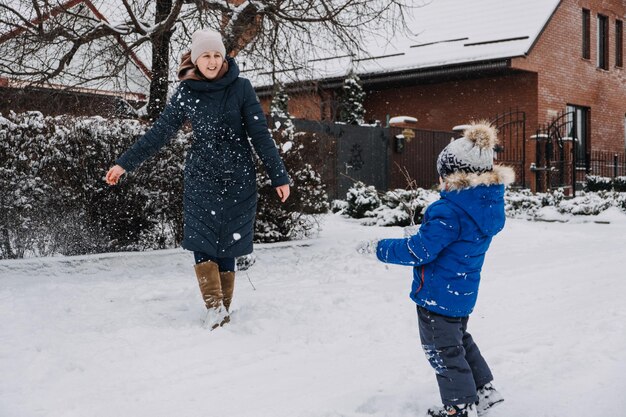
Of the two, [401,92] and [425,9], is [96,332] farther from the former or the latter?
[425,9]

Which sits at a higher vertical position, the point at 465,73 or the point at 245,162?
the point at 465,73

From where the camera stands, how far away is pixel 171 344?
4082 millimetres

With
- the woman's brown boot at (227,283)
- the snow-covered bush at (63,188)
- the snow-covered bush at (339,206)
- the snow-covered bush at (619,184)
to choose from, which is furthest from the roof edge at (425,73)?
the woman's brown boot at (227,283)

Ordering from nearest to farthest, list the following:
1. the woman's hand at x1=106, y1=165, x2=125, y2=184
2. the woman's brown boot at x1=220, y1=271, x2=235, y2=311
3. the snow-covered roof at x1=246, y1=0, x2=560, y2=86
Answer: the woman's hand at x1=106, y1=165, x2=125, y2=184, the woman's brown boot at x1=220, y1=271, x2=235, y2=311, the snow-covered roof at x1=246, y1=0, x2=560, y2=86

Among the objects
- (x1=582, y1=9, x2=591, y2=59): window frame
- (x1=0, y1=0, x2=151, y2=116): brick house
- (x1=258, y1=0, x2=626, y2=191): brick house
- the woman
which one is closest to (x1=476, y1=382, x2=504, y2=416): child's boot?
the woman

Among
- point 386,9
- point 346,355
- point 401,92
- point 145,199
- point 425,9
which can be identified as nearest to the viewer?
point 346,355

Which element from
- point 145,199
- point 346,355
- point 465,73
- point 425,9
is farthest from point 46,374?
point 425,9

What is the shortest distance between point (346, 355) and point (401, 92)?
18.4 metres

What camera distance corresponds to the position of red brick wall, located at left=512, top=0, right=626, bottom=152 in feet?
62.7

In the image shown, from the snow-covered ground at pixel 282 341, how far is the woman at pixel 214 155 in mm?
486

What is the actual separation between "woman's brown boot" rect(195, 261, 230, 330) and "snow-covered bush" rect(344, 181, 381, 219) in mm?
7492

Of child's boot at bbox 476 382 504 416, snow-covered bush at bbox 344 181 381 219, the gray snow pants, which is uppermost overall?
snow-covered bush at bbox 344 181 381 219

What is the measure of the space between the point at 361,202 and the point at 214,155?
24.6ft

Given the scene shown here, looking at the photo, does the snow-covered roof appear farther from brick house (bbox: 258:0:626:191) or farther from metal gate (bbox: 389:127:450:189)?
metal gate (bbox: 389:127:450:189)
